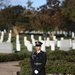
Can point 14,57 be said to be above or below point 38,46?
below

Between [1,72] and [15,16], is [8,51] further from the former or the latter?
[15,16]

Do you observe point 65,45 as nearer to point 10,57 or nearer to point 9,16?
point 10,57

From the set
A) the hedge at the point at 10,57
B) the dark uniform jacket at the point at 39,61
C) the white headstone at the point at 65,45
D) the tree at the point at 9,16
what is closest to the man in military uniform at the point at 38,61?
the dark uniform jacket at the point at 39,61

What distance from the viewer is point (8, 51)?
79.3 ft

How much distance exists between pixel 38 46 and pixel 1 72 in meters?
7.03

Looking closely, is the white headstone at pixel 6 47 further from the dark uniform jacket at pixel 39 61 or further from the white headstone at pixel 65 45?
the dark uniform jacket at pixel 39 61

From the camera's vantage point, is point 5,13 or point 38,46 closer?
point 38,46

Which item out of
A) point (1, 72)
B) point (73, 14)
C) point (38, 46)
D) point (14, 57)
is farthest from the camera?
point (73, 14)

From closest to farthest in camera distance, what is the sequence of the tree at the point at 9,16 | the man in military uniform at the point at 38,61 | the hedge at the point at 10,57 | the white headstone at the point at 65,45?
the man in military uniform at the point at 38,61
the hedge at the point at 10,57
the white headstone at the point at 65,45
the tree at the point at 9,16

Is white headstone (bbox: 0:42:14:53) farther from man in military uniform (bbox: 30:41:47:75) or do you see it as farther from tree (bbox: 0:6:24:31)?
tree (bbox: 0:6:24:31)

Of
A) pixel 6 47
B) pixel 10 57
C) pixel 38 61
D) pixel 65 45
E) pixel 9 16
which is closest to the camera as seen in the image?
pixel 38 61

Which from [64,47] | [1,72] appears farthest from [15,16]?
[1,72]

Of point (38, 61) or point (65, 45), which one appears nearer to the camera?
point (38, 61)

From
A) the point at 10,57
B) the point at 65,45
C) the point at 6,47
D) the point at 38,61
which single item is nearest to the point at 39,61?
the point at 38,61
